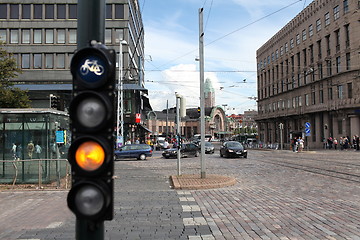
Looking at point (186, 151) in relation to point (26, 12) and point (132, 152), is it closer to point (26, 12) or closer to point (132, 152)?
point (132, 152)

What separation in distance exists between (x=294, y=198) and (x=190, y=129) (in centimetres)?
12128

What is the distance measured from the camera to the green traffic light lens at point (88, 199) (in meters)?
2.63

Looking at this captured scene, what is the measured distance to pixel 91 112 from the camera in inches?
108

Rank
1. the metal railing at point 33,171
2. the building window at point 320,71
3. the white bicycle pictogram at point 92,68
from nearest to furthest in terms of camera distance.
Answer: the white bicycle pictogram at point 92,68
the metal railing at point 33,171
the building window at point 320,71

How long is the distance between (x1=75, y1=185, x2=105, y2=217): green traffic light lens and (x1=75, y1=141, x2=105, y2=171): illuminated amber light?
0.16m

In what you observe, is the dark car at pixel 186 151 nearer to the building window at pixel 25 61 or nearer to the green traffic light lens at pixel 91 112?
the building window at pixel 25 61

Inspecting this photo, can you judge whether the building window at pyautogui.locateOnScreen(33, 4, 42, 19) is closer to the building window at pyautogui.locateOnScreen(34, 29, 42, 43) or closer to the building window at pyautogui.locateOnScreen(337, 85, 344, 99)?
the building window at pyautogui.locateOnScreen(34, 29, 42, 43)

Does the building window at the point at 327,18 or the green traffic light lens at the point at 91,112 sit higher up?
the building window at the point at 327,18

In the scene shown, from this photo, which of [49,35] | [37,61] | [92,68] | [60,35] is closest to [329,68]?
[60,35]

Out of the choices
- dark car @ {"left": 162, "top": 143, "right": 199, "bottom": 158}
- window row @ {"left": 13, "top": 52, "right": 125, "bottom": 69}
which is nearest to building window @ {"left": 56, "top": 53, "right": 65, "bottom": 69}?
window row @ {"left": 13, "top": 52, "right": 125, "bottom": 69}

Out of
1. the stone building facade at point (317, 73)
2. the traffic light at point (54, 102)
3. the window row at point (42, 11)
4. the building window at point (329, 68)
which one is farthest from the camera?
the building window at point (329, 68)

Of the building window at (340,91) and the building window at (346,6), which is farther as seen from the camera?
the building window at (340,91)

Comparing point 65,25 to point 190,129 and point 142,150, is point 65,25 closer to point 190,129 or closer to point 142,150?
point 142,150

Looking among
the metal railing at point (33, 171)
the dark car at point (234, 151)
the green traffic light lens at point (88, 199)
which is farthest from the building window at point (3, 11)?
the green traffic light lens at point (88, 199)
